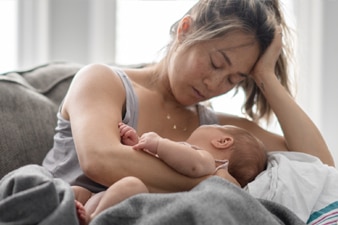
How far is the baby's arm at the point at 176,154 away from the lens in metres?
1.25

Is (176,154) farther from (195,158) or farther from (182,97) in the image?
(182,97)

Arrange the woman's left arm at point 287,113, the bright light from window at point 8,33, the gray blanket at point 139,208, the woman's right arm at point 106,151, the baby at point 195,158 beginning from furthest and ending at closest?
1. the bright light from window at point 8,33
2. the woman's left arm at point 287,113
3. the woman's right arm at point 106,151
4. the baby at point 195,158
5. the gray blanket at point 139,208

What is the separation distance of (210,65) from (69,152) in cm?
44

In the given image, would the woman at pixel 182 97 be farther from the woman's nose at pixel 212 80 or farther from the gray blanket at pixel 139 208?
the gray blanket at pixel 139 208

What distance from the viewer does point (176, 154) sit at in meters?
1.25

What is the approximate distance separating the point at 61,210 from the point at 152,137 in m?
0.32

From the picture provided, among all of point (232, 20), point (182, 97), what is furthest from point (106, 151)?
point (232, 20)

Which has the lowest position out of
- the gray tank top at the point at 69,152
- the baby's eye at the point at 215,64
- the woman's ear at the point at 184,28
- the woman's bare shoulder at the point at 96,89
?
the gray tank top at the point at 69,152

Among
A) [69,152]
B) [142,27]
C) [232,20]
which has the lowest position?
[69,152]

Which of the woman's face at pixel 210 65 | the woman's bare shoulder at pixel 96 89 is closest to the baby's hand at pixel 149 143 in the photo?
the woman's bare shoulder at pixel 96 89

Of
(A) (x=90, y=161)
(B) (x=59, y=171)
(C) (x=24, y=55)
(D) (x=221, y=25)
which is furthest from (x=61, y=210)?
(C) (x=24, y=55)

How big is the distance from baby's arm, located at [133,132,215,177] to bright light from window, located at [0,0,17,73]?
129 centimetres

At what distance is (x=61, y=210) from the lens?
1.00 meters

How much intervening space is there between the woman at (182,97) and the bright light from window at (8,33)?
957 millimetres
